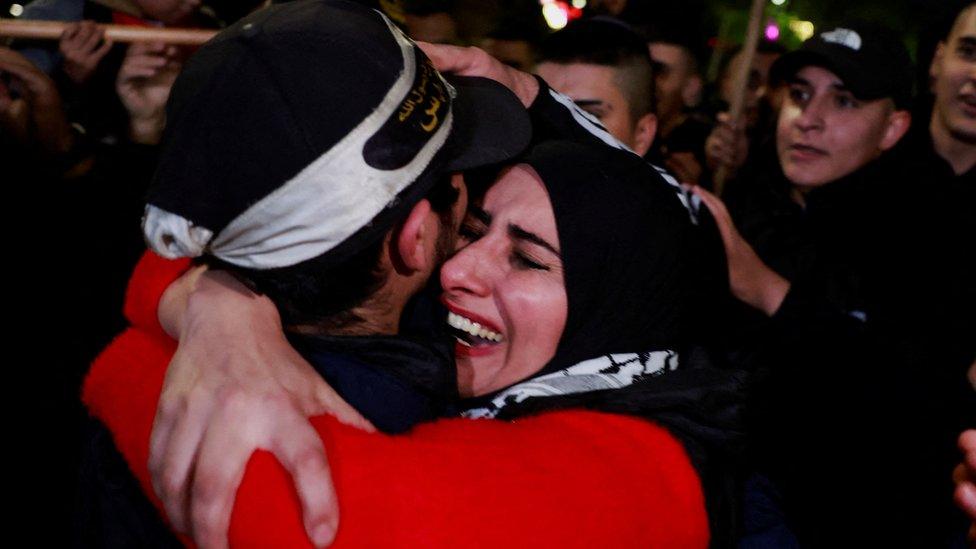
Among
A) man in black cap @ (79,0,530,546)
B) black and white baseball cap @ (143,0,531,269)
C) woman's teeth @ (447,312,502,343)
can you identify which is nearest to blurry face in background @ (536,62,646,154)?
woman's teeth @ (447,312,502,343)

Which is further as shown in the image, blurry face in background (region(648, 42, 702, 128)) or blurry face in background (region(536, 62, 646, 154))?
blurry face in background (region(648, 42, 702, 128))

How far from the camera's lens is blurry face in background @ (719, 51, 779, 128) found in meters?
4.97

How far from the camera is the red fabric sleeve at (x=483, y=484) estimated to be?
102cm

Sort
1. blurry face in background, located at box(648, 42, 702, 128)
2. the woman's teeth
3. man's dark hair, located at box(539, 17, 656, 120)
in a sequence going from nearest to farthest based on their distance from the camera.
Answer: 1. the woman's teeth
2. man's dark hair, located at box(539, 17, 656, 120)
3. blurry face in background, located at box(648, 42, 702, 128)

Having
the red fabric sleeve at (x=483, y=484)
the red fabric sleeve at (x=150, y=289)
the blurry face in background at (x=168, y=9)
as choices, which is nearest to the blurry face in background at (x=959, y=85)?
the red fabric sleeve at (x=483, y=484)

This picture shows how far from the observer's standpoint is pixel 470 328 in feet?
6.30

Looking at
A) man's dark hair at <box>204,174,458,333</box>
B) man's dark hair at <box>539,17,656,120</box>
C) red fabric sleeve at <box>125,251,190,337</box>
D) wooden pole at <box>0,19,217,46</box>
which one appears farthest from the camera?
man's dark hair at <box>539,17,656,120</box>

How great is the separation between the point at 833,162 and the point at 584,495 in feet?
8.29

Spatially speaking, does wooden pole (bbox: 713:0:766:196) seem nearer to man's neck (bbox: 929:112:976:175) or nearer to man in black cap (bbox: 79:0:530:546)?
man's neck (bbox: 929:112:976:175)

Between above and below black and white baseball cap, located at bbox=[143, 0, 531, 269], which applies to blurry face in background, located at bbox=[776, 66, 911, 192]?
above

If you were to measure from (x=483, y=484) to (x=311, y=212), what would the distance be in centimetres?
51

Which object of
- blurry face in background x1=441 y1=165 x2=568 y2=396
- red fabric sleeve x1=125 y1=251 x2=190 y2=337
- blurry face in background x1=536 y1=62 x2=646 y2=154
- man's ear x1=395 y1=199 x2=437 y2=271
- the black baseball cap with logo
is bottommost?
red fabric sleeve x1=125 y1=251 x2=190 y2=337

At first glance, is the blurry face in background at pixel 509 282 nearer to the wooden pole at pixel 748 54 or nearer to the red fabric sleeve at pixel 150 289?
the red fabric sleeve at pixel 150 289

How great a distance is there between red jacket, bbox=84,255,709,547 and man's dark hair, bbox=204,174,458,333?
269mm
